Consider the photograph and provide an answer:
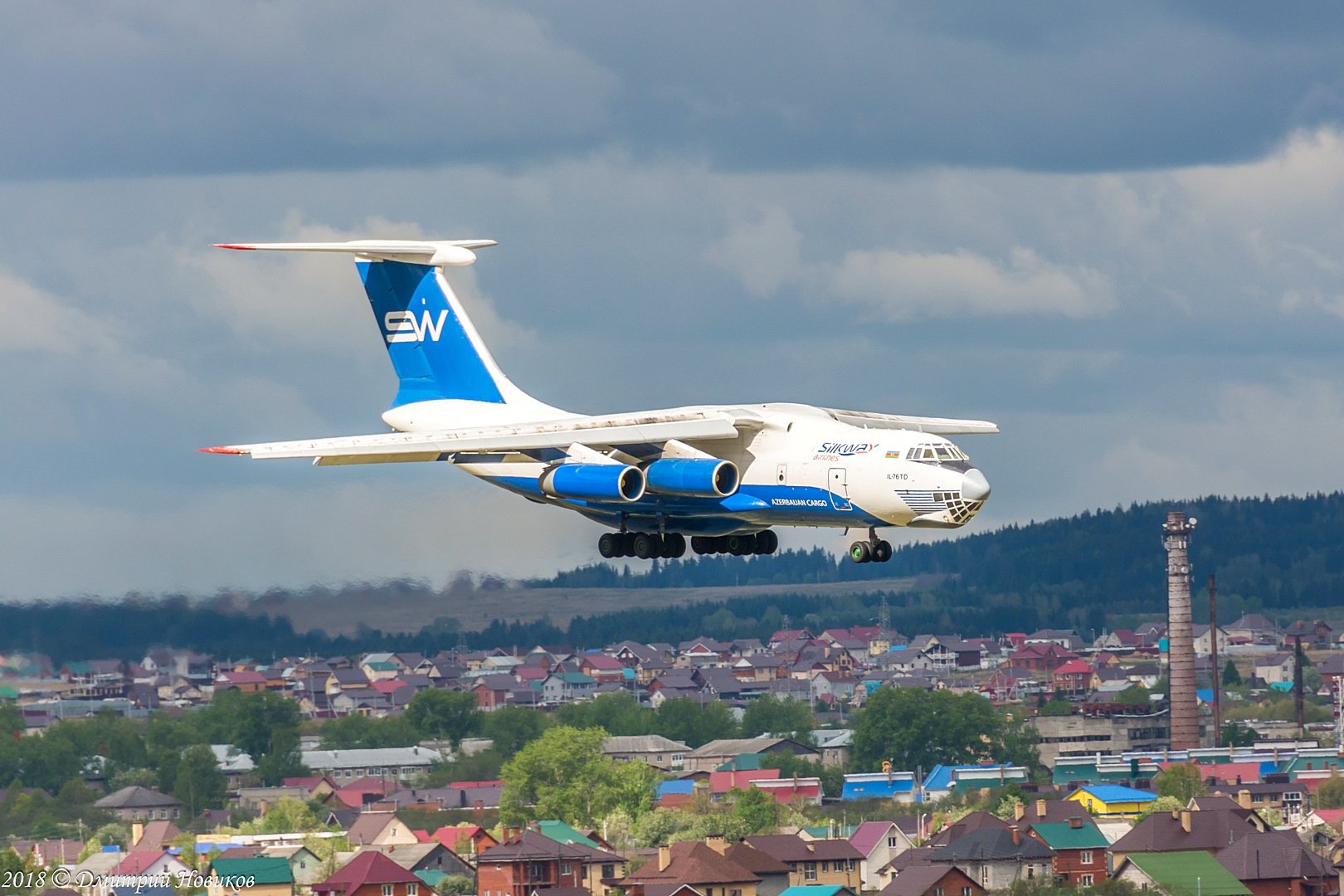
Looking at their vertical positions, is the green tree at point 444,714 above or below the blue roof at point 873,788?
above

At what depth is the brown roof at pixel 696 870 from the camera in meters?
61.9

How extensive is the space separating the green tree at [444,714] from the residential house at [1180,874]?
130ft

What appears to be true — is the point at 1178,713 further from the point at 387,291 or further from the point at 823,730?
the point at 387,291

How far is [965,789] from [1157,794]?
8.15 meters

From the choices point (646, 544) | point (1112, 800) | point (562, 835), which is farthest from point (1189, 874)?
point (646, 544)

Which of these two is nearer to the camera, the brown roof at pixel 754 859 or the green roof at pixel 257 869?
the green roof at pixel 257 869

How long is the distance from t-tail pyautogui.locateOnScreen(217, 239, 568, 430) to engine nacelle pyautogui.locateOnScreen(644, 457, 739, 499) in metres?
5.33

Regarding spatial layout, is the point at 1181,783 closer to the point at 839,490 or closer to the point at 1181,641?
the point at 1181,641

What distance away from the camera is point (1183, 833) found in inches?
2645

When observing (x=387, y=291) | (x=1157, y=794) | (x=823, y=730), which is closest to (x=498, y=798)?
(x=1157, y=794)

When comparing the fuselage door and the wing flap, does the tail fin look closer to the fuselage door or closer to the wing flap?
the wing flap

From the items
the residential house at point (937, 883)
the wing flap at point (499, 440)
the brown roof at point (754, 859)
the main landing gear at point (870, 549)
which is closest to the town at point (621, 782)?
the residential house at point (937, 883)

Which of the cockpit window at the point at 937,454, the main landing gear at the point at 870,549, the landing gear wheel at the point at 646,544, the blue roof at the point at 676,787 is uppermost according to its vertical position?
the cockpit window at the point at 937,454

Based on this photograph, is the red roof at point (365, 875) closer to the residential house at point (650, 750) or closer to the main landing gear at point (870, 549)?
the main landing gear at point (870, 549)
